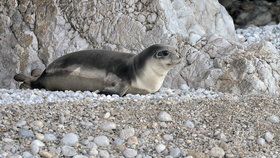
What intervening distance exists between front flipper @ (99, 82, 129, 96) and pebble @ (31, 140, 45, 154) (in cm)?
189

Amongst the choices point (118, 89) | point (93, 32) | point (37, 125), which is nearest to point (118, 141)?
point (37, 125)

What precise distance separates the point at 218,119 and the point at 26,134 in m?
1.58

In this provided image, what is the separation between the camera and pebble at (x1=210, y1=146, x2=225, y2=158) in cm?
630

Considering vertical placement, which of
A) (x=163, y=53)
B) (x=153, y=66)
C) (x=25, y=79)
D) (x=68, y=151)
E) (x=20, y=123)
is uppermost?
(x=20, y=123)

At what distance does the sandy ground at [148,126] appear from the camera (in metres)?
6.18

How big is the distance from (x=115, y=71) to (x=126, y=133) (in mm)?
1840

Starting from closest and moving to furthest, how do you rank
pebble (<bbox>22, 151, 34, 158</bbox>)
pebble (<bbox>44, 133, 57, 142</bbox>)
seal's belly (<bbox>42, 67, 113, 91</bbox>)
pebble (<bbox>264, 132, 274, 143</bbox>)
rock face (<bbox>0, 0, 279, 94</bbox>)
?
pebble (<bbox>22, 151, 34, 158</bbox>) → pebble (<bbox>44, 133, 57, 142</bbox>) → pebble (<bbox>264, 132, 274, 143</bbox>) → seal's belly (<bbox>42, 67, 113, 91</bbox>) → rock face (<bbox>0, 0, 279, 94</bbox>)

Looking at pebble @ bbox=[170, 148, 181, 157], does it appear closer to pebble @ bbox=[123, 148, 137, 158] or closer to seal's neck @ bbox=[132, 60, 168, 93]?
pebble @ bbox=[123, 148, 137, 158]

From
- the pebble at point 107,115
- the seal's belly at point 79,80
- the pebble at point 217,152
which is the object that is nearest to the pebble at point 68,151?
the pebble at point 107,115

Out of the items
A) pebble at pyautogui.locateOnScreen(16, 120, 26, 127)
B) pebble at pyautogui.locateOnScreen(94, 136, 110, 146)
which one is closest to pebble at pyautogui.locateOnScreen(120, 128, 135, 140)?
pebble at pyautogui.locateOnScreen(94, 136, 110, 146)

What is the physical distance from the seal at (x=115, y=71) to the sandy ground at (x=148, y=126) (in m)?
0.95

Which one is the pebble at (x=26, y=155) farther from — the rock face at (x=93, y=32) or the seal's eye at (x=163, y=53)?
the rock face at (x=93, y=32)

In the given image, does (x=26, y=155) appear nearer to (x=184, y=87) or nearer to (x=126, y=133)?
(x=126, y=133)

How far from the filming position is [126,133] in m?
6.35
